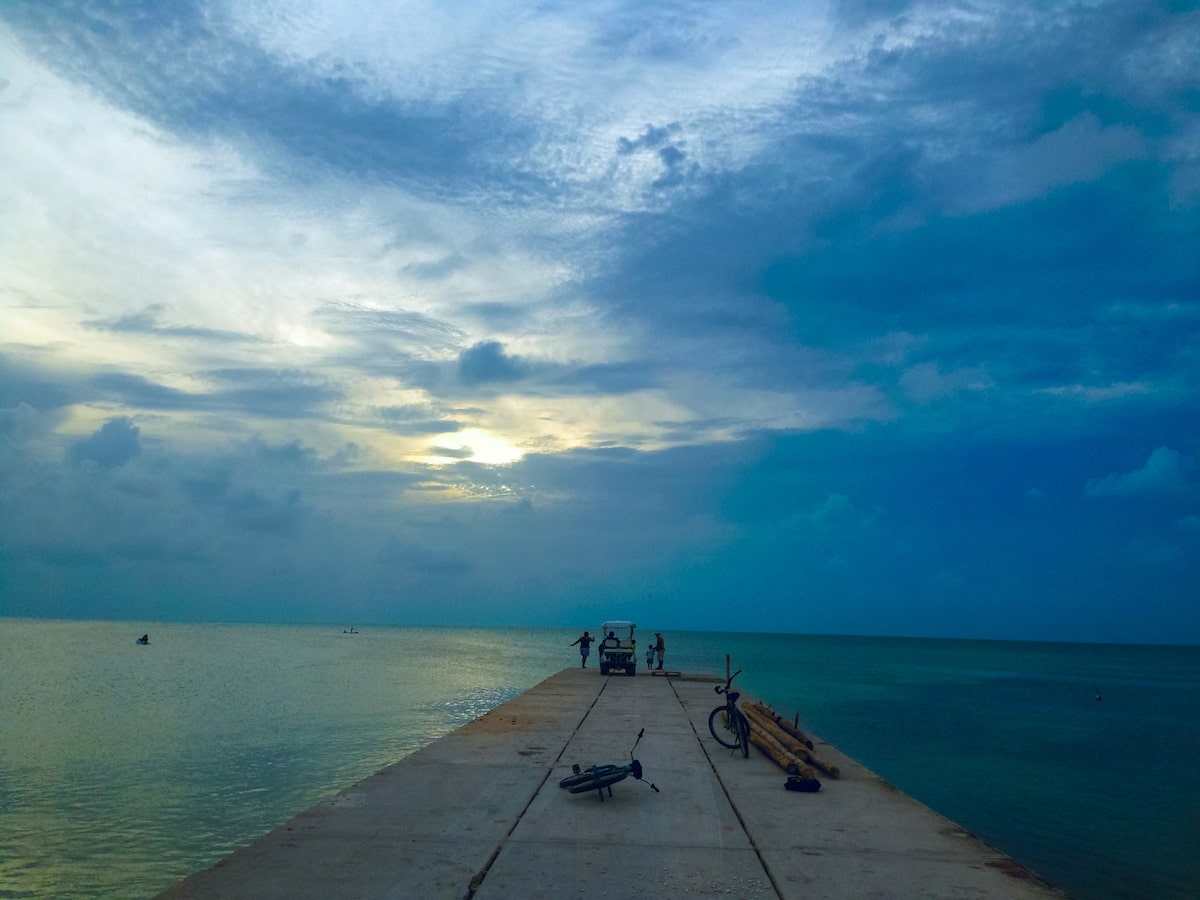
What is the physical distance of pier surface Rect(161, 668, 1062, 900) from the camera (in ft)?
30.7

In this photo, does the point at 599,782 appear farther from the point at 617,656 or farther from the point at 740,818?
the point at 617,656

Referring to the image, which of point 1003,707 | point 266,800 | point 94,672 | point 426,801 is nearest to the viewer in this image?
point 426,801

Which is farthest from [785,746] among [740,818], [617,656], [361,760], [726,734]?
[617,656]

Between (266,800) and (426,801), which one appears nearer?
(426,801)

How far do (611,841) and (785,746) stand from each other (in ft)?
28.2

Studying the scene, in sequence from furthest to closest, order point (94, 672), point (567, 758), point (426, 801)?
point (94, 672), point (567, 758), point (426, 801)

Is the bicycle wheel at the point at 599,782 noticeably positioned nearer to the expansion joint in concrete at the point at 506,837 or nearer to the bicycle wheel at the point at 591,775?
the bicycle wheel at the point at 591,775

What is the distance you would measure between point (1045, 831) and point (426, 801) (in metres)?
→ 13.9

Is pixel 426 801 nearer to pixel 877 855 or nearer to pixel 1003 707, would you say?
pixel 877 855

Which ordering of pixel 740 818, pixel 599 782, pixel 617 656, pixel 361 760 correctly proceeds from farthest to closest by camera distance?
pixel 617 656
pixel 361 760
pixel 599 782
pixel 740 818

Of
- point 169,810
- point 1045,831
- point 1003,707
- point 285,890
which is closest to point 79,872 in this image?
point 169,810

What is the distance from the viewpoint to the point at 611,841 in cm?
1108

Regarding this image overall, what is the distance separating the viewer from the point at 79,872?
544 inches

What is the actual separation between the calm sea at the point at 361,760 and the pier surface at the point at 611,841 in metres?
4.06
